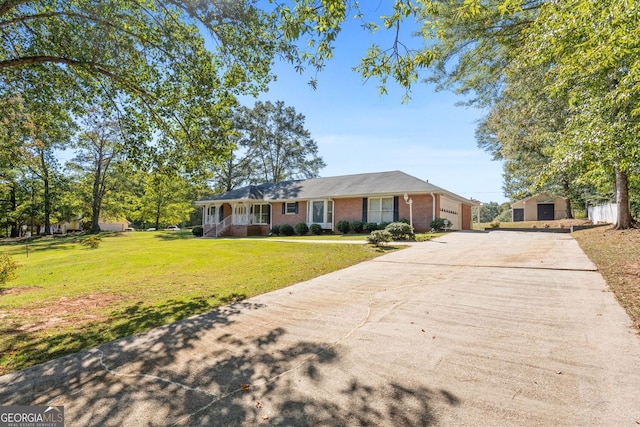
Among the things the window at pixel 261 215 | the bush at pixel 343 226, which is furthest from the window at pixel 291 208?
the bush at pixel 343 226

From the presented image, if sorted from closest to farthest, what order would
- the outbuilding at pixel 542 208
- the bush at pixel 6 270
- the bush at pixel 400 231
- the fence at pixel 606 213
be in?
1. the bush at pixel 6 270
2. the bush at pixel 400 231
3. the fence at pixel 606 213
4. the outbuilding at pixel 542 208

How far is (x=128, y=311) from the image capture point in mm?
5207

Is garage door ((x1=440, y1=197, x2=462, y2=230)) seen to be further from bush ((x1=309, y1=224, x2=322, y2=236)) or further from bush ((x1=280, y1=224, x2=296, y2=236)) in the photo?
bush ((x1=280, y1=224, x2=296, y2=236))

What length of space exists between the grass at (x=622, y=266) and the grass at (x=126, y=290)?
5.64 metres

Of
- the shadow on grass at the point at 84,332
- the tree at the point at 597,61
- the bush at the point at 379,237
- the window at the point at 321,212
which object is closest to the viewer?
the shadow on grass at the point at 84,332

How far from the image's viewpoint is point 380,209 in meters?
20.9

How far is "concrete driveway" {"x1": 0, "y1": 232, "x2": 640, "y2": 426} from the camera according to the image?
2.26 metres

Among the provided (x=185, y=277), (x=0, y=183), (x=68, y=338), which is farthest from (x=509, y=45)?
(x=0, y=183)

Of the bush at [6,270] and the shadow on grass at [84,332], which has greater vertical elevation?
the bush at [6,270]

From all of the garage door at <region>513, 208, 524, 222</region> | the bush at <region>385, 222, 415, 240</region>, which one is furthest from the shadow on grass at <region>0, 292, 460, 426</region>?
the garage door at <region>513, 208, 524, 222</region>

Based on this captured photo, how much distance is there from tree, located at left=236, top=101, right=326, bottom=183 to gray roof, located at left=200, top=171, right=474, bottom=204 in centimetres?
1195

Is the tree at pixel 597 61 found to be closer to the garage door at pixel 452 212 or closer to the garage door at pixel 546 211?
the garage door at pixel 452 212

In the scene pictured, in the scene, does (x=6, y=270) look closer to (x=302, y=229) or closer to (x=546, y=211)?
(x=302, y=229)

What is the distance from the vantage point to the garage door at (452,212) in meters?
20.1
